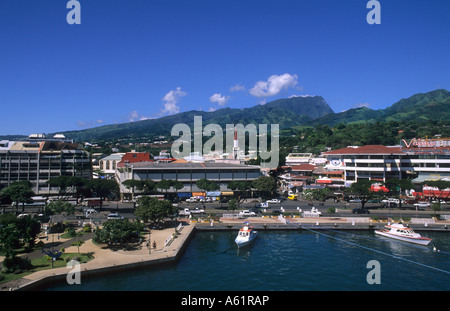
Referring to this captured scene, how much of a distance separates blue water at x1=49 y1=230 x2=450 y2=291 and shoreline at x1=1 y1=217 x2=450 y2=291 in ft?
2.54

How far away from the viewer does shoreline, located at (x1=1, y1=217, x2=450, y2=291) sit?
85.2ft

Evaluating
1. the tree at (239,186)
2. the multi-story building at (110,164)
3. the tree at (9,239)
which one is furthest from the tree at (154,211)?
the multi-story building at (110,164)

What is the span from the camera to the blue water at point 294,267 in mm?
26891

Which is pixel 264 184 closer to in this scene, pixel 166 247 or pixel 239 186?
pixel 239 186

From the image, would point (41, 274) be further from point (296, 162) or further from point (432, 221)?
point (296, 162)

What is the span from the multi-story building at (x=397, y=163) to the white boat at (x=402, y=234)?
2945cm

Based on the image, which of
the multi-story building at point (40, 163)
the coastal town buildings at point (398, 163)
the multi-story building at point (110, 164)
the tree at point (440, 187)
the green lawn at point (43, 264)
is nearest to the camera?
the green lawn at point (43, 264)

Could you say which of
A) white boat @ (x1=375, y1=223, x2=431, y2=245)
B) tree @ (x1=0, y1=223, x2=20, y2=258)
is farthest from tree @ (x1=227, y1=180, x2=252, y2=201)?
tree @ (x1=0, y1=223, x2=20, y2=258)

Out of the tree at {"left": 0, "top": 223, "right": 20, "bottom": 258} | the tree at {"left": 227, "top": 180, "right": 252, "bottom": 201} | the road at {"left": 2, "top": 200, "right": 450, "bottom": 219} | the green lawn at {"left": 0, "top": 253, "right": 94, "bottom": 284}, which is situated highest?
the tree at {"left": 227, "top": 180, "right": 252, "bottom": 201}

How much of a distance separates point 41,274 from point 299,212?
37894 mm

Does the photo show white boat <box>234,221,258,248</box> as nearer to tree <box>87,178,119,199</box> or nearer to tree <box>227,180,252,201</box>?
tree <box>227,180,252,201</box>

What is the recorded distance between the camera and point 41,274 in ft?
85.4

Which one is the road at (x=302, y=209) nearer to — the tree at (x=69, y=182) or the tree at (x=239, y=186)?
the tree at (x=239, y=186)
